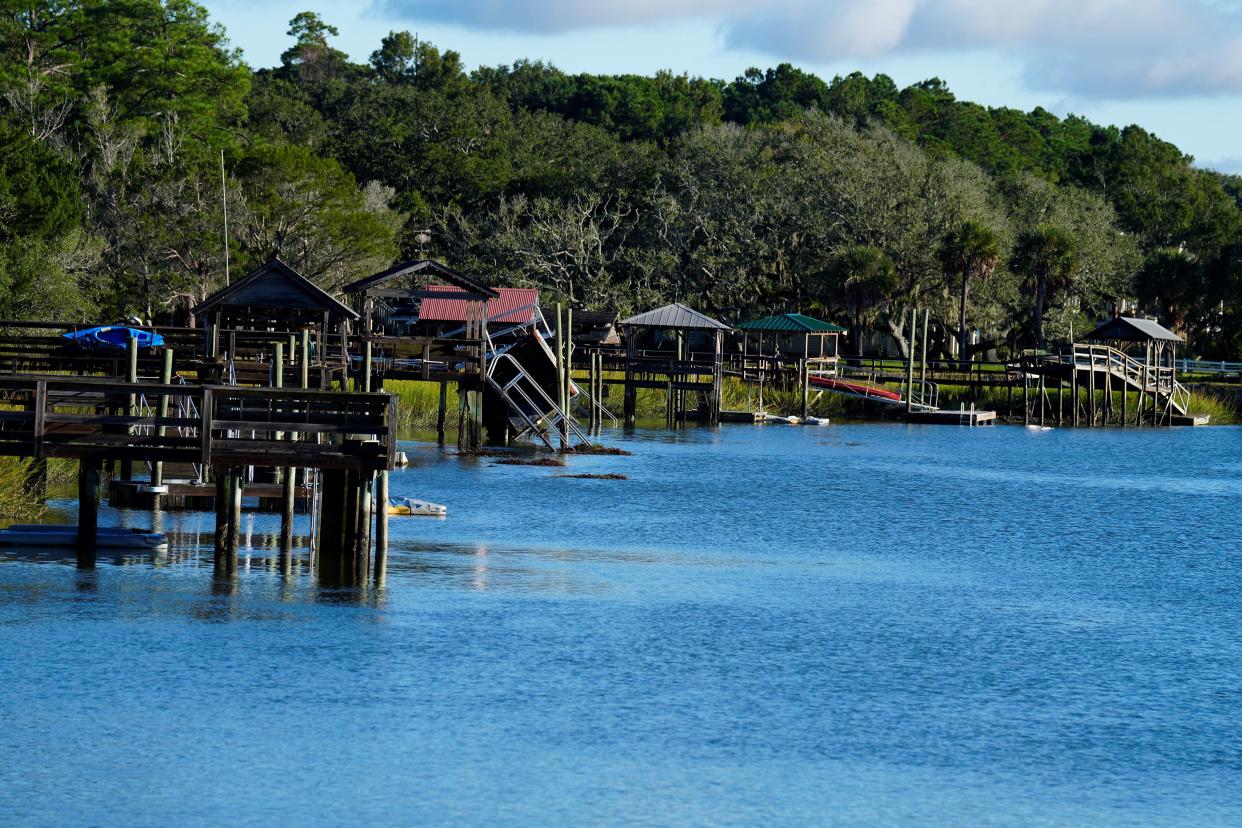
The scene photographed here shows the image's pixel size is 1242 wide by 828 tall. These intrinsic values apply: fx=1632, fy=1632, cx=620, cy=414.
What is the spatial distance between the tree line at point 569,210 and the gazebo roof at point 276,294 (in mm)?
24920

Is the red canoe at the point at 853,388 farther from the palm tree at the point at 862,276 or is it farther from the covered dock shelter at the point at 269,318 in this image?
the covered dock shelter at the point at 269,318

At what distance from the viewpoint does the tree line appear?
251ft

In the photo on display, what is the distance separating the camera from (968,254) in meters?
85.4

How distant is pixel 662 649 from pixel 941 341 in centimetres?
7840

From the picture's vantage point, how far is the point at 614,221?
9469 centimetres

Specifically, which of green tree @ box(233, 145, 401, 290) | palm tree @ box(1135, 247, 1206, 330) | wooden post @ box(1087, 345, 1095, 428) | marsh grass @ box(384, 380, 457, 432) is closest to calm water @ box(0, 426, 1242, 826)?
marsh grass @ box(384, 380, 457, 432)

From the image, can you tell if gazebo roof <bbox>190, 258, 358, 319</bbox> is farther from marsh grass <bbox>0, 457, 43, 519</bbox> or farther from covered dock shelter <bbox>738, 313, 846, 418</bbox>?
covered dock shelter <bbox>738, 313, 846, 418</bbox>

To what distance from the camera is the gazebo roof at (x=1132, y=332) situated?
78.9 metres

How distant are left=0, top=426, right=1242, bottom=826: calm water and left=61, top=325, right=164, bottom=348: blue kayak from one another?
10910 millimetres

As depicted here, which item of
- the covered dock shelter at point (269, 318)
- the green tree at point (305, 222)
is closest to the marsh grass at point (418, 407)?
the covered dock shelter at point (269, 318)

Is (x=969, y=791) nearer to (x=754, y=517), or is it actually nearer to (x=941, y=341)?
(x=754, y=517)

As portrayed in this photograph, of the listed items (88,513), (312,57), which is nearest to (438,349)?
(88,513)

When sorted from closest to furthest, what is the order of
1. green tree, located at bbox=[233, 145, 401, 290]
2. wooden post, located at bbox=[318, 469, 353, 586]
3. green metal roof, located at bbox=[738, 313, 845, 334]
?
wooden post, located at bbox=[318, 469, 353, 586] → green metal roof, located at bbox=[738, 313, 845, 334] → green tree, located at bbox=[233, 145, 401, 290]

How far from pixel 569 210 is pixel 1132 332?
31.6 metres
